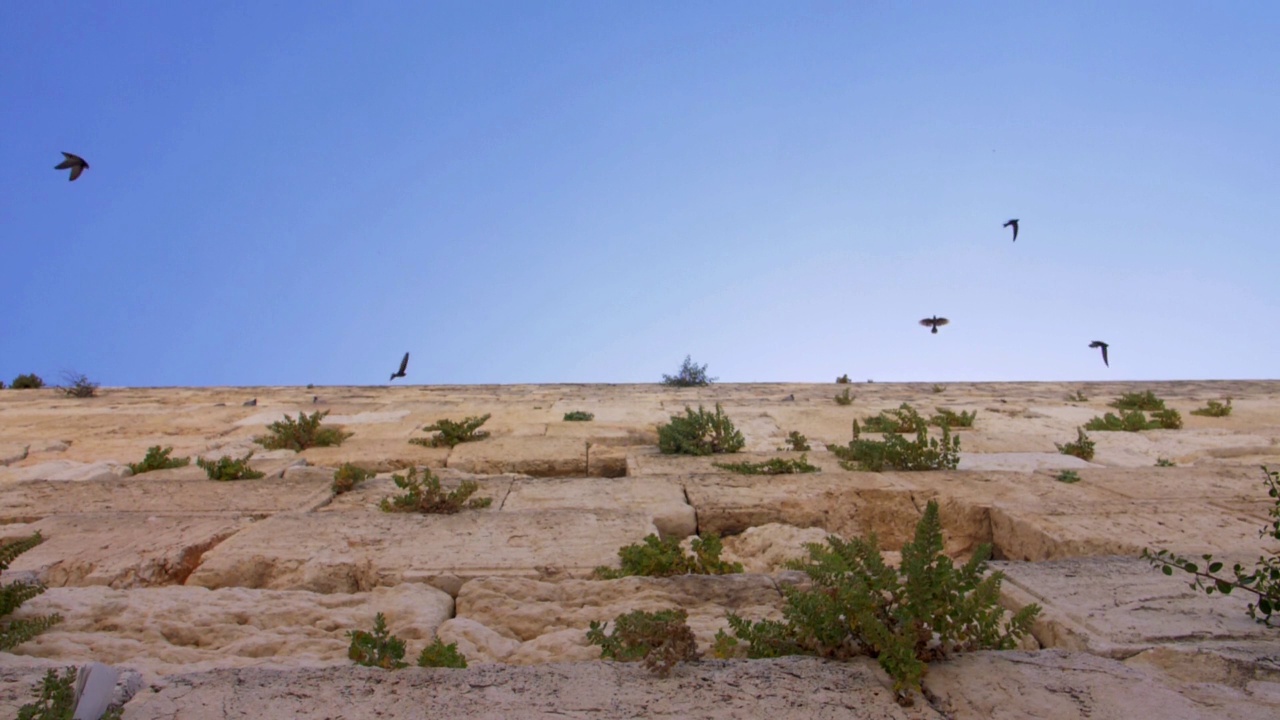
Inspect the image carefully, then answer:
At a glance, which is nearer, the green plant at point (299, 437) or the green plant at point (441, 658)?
the green plant at point (441, 658)

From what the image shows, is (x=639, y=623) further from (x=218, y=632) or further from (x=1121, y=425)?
(x=1121, y=425)

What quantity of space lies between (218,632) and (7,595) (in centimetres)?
60

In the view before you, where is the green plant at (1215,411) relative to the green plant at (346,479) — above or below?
above

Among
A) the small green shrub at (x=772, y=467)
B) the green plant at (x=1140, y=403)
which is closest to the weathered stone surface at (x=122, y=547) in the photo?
the small green shrub at (x=772, y=467)

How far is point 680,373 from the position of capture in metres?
9.75

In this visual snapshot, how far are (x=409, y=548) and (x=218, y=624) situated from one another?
28.0 inches

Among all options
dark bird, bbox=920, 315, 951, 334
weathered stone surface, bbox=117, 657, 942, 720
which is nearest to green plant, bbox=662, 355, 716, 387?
dark bird, bbox=920, 315, 951, 334

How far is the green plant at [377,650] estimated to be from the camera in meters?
1.85

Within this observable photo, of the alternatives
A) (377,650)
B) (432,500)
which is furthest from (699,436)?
(377,650)

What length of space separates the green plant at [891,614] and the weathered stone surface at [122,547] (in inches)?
80.8

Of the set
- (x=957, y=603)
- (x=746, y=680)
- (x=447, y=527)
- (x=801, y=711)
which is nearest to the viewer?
(x=801, y=711)

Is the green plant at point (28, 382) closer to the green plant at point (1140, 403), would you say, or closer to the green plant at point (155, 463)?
the green plant at point (155, 463)

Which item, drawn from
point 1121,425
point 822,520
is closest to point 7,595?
point 822,520

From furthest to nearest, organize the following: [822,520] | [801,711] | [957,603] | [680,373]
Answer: [680,373] < [822,520] < [957,603] < [801,711]
